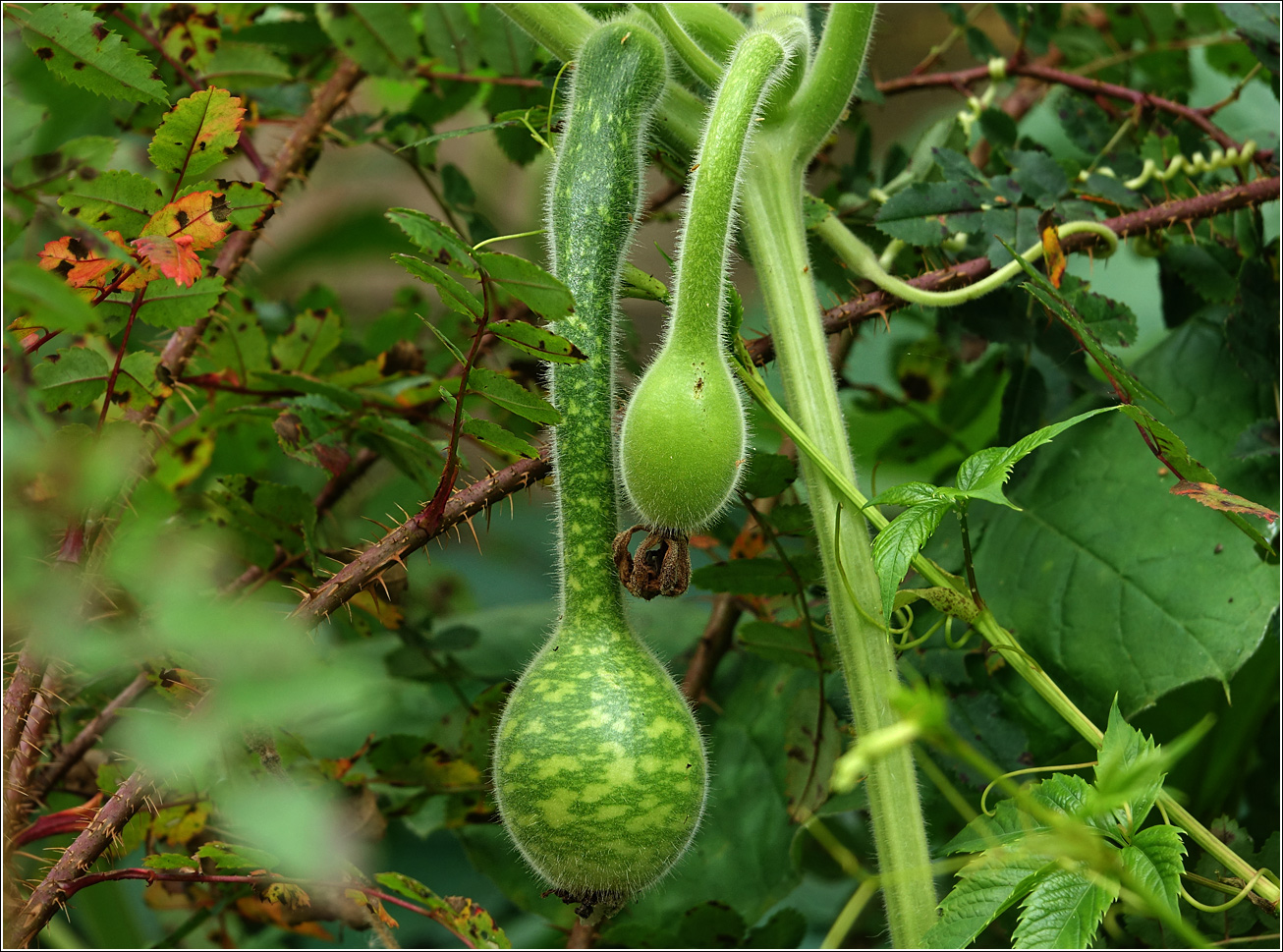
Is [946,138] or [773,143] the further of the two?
[946,138]

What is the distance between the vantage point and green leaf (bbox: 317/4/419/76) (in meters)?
1.05

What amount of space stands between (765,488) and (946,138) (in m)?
0.51

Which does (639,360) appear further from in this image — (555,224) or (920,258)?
(555,224)

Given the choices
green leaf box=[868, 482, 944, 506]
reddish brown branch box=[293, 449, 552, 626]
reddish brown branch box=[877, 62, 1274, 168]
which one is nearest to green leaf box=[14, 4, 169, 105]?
reddish brown branch box=[293, 449, 552, 626]

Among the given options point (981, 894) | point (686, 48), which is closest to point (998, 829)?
point (981, 894)

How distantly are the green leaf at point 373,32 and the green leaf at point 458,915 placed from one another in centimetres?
82

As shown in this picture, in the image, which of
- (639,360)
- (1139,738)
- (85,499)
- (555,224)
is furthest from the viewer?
(639,360)

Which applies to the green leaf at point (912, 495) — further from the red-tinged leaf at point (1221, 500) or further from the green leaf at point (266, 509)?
the green leaf at point (266, 509)

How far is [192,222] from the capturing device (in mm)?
685

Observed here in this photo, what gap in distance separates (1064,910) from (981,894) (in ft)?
0.18

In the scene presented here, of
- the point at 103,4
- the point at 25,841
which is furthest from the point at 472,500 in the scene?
the point at 103,4

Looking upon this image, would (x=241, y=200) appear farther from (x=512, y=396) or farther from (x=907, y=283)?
(x=907, y=283)

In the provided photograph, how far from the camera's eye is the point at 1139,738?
2.03ft

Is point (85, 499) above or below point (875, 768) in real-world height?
above
